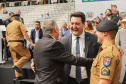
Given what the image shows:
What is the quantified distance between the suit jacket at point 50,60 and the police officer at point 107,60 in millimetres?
445

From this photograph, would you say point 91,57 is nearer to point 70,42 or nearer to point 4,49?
point 70,42

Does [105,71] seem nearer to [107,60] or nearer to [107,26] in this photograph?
[107,60]

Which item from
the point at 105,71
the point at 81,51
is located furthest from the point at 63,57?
the point at 105,71

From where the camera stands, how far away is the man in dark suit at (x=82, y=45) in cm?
242

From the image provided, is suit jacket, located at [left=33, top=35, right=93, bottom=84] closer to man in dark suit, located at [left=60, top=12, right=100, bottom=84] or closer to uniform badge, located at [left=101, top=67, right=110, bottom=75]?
man in dark suit, located at [left=60, top=12, right=100, bottom=84]

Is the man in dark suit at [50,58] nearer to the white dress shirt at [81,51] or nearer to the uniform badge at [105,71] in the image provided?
the white dress shirt at [81,51]

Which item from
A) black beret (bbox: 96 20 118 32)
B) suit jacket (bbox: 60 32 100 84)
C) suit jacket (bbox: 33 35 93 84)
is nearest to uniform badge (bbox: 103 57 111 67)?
black beret (bbox: 96 20 118 32)

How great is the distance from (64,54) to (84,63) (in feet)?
0.91

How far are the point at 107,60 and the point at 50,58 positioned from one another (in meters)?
0.71

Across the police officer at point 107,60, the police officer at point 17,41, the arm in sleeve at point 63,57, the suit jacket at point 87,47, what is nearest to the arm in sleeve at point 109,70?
the police officer at point 107,60

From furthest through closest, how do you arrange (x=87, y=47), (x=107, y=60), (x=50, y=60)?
(x=87, y=47) < (x=50, y=60) < (x=107, y=60)

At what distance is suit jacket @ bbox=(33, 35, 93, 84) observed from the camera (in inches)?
83.7

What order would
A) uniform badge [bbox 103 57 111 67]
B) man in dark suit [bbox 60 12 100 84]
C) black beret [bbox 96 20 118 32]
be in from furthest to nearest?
1. man in dark suit [bbox 60 12 100 84]
2. black beret [bbox 96 20 118 32]
3. uniform badge [bbox 103 57 111 67]

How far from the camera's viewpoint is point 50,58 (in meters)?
2.13
